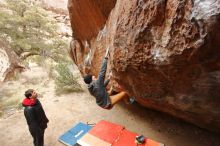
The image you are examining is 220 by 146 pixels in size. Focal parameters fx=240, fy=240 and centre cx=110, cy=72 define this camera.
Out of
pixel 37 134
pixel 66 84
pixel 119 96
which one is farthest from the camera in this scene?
pixel 66 84

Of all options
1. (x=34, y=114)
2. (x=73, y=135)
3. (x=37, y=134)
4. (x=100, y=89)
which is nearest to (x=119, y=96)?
(x=100, y=89)

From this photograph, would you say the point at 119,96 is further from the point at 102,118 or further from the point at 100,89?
the point at 102,118

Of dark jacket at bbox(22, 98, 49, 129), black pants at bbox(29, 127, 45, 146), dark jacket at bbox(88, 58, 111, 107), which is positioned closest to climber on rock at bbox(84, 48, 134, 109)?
dark jacket at bbox(88, 58, 111, 107)

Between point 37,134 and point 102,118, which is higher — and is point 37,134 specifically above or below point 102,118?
above

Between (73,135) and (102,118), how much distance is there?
5.28 feet

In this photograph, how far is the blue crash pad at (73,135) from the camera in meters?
6.97

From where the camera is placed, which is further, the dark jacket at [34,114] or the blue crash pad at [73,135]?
the blue crash pad at [73,135]

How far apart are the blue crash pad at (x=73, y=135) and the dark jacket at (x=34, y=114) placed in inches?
44.0

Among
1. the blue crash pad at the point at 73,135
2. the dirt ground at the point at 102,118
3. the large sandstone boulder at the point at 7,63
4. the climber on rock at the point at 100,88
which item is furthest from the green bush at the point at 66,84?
the climber on rock at the point at 100,88

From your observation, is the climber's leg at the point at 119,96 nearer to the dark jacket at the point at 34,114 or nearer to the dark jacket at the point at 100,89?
the dark jacket at the point at 100,89

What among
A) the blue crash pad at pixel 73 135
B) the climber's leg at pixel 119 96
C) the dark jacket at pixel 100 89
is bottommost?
the blue crash pad at pixel 73 135

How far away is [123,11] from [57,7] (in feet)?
72.4

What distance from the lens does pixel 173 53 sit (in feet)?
12.8

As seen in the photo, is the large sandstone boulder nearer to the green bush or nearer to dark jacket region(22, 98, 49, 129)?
the green bush
